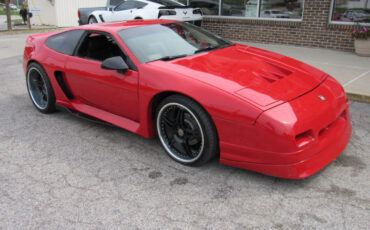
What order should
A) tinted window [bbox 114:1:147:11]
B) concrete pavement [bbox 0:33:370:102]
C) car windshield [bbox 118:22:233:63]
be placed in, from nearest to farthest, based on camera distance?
car windshield [bbox 118:22:233:63]
concrete pavement [bbox 0:33:370:102]
tinted window [bbox 114:1:147:11]

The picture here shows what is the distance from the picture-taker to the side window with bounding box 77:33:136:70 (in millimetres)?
4199

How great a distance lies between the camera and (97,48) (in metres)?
4.33

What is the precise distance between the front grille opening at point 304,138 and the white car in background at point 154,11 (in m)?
8.67

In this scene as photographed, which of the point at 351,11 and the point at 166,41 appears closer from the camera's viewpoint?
the point at 166,41

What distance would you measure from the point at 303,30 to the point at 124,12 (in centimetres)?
608

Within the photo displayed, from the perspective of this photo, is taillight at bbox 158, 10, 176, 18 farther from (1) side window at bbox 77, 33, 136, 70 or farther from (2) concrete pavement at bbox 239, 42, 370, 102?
(1) side window at bbox 77, 33, 136, 70

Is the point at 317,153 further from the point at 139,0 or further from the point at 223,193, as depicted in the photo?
the point at 139,0

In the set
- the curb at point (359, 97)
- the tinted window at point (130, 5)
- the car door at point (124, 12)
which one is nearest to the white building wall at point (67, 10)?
the car door at point (124, 12)

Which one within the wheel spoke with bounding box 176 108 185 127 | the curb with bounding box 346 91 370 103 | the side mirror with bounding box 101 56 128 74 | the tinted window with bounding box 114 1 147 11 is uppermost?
the tinted window with bounding box 114 1 147 11

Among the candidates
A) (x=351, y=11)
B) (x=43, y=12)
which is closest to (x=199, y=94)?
(x=351, y=11)

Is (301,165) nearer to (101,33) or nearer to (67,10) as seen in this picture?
(101,33)

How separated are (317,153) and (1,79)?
6.69 meters

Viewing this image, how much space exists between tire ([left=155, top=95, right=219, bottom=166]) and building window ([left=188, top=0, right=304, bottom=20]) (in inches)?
314

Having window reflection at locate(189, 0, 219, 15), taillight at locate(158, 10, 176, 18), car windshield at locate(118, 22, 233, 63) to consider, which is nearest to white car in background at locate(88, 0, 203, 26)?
taillight at locate(158, 10, 176, 18)
